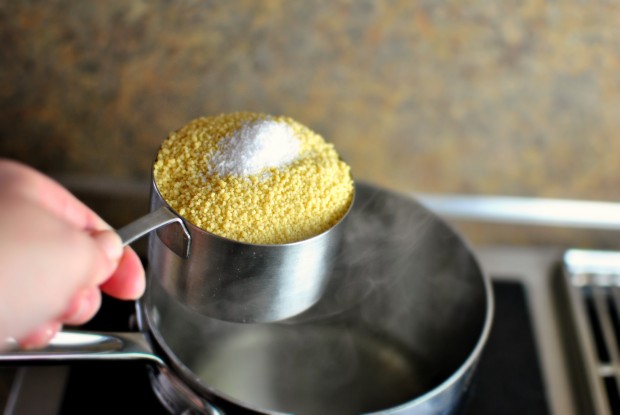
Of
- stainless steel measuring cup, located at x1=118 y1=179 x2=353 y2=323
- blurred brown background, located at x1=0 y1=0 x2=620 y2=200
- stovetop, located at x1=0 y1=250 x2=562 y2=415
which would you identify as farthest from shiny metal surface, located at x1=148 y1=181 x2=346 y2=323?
blurred brown background, located at x1=0 y1=0 x2=620 y2=200

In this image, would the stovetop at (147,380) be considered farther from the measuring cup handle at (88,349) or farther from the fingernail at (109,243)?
the fingernail at (109,243)

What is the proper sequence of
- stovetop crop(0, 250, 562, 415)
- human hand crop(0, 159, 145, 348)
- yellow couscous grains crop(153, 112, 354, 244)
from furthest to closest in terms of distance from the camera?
stovetop crop(0, 250, 562, 415)
yellow couscous grains crop(153, 112, 354, 244)
human hand crop(0, 159, 145, 348)

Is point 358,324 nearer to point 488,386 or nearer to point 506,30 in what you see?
point 488,386

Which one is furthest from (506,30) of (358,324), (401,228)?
(358,324)

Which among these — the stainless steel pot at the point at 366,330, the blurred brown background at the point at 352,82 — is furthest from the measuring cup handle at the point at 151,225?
the blurred brown background at the point at 352,82

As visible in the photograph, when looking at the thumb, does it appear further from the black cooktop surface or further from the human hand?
the black cooktop surface
